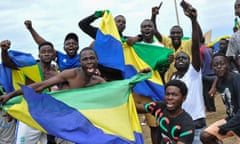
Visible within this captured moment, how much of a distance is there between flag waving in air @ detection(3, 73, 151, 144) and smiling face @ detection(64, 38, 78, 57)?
1101 millimetres

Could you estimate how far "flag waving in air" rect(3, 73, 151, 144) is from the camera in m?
5.36

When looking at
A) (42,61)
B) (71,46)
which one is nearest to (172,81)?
(71,46)

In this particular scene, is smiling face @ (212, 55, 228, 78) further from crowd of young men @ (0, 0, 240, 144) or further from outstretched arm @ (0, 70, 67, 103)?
outstretched arm @ (0, 70, 67, 103)

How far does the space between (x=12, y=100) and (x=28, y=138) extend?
0.52 meters

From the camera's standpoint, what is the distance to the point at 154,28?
7.47 metres

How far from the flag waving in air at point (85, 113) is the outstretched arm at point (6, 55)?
91cm

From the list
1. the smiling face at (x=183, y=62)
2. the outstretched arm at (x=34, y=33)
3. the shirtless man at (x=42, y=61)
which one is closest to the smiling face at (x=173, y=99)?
the smiling face at (x=183, y=62)

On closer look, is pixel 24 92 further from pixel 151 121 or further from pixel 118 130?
pixel 151 121

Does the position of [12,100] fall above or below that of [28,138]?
above

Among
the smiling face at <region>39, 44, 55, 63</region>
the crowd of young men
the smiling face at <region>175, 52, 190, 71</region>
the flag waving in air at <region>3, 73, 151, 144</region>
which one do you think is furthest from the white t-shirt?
the smiling face at <region>39, 44, 55, 63</region>

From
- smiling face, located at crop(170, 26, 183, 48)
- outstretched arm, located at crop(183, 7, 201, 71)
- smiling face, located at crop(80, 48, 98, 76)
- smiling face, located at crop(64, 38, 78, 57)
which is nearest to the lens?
smiling face, located at crop(80, 48, 98, 76)

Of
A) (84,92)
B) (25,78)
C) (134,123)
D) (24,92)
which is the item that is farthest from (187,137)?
(25,78)

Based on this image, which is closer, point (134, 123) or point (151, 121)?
point (134, 123)

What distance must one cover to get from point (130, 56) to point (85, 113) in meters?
2.17
